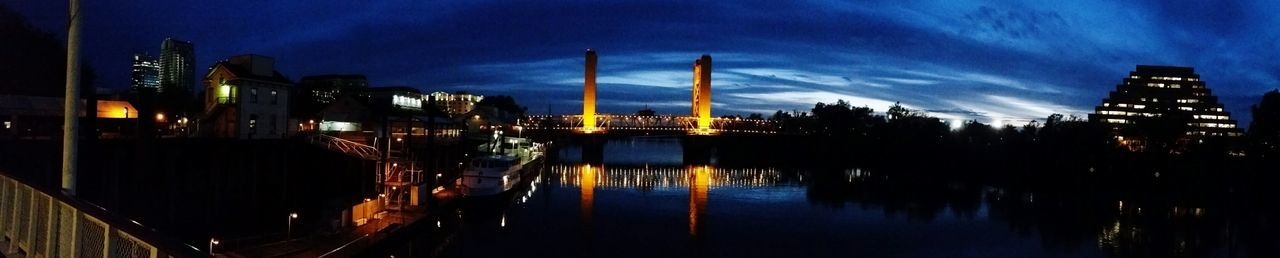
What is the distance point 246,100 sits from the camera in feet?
103

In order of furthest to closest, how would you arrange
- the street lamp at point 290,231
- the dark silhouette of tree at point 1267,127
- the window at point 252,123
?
1. the dark silhouette of tree at point 1267,127
2. the window at point 252,123
3. the street lamp at point 290,231

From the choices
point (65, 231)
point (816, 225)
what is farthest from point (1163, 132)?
point (65, 231)

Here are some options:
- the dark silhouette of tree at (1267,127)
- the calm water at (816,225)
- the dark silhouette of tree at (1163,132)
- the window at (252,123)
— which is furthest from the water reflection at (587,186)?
the dark silhouette of tree at (1267,127)

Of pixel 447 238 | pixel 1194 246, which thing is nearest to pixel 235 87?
pixel 447 238

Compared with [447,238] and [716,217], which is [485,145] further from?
[447,238]

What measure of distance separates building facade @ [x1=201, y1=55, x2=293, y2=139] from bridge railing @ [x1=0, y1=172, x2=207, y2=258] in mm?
23954

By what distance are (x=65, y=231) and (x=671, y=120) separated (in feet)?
335

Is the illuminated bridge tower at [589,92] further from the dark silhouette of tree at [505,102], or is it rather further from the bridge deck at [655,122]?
the dark silhouette of tree at [505,102]

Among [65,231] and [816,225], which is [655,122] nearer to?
[816,225]

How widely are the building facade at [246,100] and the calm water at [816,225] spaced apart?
31.0 ft

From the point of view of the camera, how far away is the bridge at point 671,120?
101688 millimetres

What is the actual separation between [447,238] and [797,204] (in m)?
20.7

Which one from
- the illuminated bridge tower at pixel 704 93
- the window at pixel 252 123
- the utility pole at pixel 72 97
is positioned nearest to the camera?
the utility pole at pixel 72 97

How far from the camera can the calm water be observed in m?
27.1
